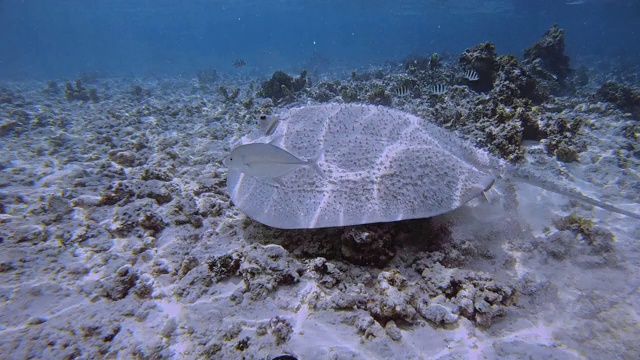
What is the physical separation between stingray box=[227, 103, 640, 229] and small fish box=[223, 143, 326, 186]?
279mm

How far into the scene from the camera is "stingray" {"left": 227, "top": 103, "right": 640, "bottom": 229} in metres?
3.01

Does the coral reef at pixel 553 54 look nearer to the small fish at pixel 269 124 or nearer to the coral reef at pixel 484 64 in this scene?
the coral reef at pixel 484 64

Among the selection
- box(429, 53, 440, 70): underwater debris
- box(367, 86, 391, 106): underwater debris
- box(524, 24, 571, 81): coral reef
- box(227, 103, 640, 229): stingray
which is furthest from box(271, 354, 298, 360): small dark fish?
box(524, 24, 571, 81): coral reef

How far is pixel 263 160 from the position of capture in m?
2.99

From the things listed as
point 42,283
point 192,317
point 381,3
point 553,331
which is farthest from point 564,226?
point 381,3

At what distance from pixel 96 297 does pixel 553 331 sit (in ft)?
14.1

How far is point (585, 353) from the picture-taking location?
226cm

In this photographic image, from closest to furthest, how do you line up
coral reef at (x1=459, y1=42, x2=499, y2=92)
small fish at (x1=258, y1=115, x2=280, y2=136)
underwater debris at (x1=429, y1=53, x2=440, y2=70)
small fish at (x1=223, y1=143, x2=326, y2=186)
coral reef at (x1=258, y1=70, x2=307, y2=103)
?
small fish at (x1=223, y1=143, x2=326, y2=186) < small fish at (x1=258, y1=115, x2=280, y2=136) < coral reef at (x1=459, y1=42, x2=499, y2=92) < coral reef at (x1=258, y1=70, x2=307, y2=103) < underwater debris at (x1=429, y1=53, x2=440, y2=70)

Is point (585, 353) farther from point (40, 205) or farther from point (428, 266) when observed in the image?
point (40, 205)

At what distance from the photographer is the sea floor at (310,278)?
7.92ft

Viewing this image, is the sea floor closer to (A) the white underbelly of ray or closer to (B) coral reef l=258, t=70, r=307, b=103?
(A) the white underbelly of ray

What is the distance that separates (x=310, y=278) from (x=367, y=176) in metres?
1.24

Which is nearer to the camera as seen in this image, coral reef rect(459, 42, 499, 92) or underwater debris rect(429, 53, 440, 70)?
coral reef rect(459, 42, 499, 92)

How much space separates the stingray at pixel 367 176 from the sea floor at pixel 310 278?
394mm
